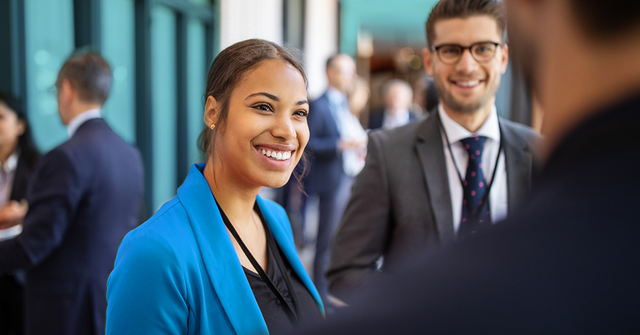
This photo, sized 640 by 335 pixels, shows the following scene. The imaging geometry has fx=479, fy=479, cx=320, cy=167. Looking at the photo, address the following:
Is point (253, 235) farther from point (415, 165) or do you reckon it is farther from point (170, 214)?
point (415, 165)

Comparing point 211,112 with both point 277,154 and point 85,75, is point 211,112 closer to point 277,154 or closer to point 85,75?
point 277,154

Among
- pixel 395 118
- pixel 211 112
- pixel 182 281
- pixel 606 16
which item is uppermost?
pixel 606 16

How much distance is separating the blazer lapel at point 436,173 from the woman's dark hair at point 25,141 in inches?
88.9

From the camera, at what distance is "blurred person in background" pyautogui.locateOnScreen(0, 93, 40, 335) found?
2.66 m

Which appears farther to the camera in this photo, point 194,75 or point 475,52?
point 194,75

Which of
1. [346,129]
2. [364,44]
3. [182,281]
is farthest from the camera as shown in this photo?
[364,44]

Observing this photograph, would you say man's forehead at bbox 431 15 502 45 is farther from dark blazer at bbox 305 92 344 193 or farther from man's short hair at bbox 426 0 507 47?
dark blazer at bbox 305 92 344 193

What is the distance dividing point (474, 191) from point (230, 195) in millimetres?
785

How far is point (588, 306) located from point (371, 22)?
564 inches

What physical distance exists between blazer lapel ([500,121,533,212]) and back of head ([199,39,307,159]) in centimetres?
74

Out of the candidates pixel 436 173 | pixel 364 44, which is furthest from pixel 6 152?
pixel 364 44

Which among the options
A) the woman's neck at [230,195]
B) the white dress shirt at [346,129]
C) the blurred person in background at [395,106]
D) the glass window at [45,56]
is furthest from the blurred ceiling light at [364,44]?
the woman's neck at [230,195]

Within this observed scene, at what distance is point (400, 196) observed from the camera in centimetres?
158

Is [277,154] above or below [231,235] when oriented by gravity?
above
